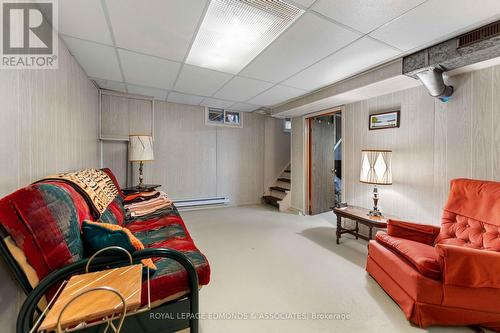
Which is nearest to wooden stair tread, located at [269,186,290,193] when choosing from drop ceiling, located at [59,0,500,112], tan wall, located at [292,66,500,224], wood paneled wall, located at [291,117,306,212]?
wood paneled wall, located at [291,117,306,212]

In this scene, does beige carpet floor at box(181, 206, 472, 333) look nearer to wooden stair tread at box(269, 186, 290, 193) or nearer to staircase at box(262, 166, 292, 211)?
staircase at box(262, 166, 292, 211)

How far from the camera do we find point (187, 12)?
5.20ft

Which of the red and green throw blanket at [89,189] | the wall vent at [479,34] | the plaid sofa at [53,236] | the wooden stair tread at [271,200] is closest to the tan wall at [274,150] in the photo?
the wooden stair tread at [271,200]

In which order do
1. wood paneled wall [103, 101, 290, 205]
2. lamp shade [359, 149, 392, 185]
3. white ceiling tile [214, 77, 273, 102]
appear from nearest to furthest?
lamp shade [359, 149, 392, 185] < white ceiling tile [214, 77, 273, 102] < wood paneled wall [103, 101, 290, 205]

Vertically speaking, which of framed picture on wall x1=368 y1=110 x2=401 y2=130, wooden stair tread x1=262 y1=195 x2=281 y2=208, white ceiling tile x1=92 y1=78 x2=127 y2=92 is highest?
white ceiling tile x1=92 y1=78 x2=127 y2=92

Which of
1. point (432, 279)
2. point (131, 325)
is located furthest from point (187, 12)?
point (432, 279)

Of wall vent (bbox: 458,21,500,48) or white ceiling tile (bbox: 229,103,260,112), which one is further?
white ceiling tile (bbox: 229,103,260,112)

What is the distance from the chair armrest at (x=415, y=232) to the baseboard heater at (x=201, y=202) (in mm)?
3561

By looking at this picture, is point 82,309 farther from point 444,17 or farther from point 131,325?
point 444,17

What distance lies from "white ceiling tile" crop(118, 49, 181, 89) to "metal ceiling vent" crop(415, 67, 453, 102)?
8.96 feet

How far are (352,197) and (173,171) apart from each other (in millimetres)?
3581

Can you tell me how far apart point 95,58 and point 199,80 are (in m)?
1.24

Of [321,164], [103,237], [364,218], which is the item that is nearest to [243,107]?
[321,164]

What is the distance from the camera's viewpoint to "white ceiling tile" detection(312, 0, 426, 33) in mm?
1429
